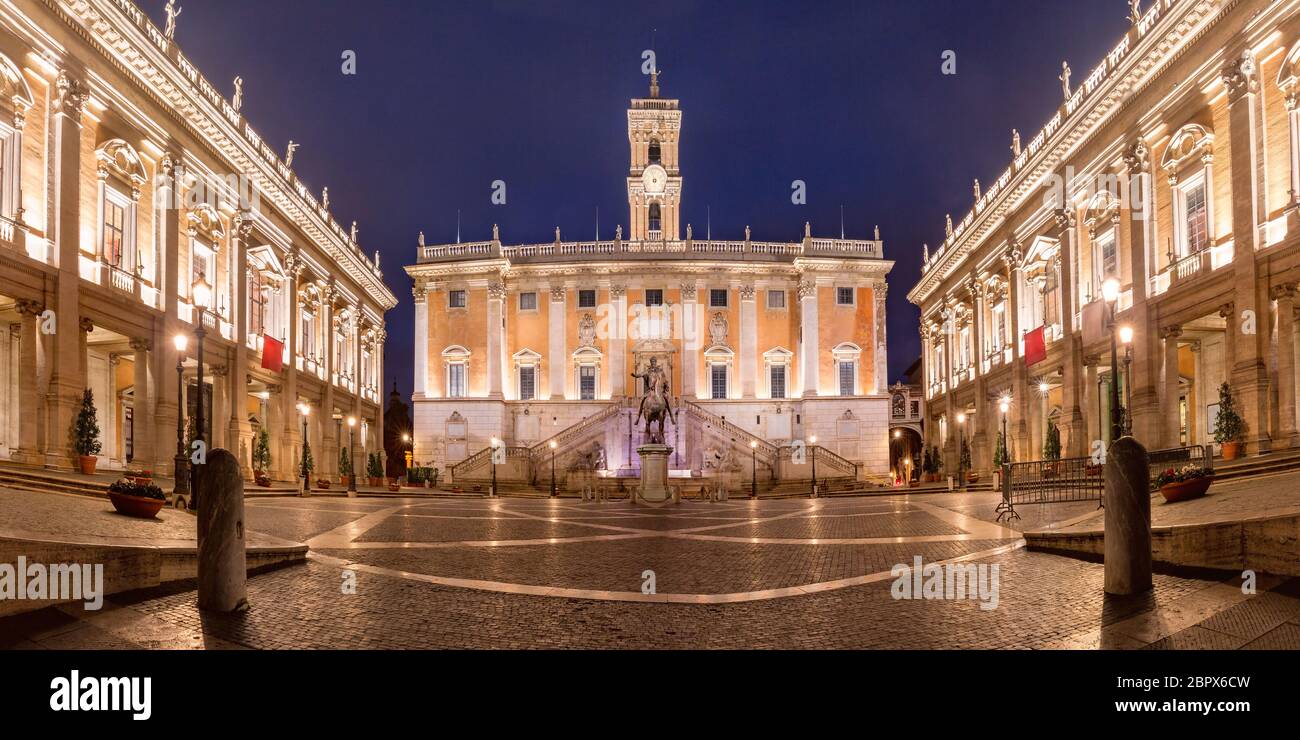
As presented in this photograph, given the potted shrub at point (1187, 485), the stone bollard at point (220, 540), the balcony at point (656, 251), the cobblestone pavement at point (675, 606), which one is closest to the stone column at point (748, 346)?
the balcony at point (656, 251)

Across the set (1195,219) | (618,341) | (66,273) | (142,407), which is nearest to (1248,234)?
(1195,219)

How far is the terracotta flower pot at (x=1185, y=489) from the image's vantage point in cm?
1482

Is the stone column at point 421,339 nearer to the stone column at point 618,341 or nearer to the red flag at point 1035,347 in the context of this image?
the stone column at point 618,341

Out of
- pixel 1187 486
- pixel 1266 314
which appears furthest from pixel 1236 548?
pixel 1266 314

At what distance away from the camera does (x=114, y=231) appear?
26.9 meters

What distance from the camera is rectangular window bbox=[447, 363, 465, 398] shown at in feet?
190

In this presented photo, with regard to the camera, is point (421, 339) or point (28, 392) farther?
point (421, 339)

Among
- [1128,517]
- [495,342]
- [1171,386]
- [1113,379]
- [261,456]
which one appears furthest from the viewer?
[495,342]

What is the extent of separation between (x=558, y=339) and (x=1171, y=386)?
39.6 metres

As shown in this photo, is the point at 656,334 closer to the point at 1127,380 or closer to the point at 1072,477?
the point at 1072,477

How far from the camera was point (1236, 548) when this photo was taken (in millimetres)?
8680

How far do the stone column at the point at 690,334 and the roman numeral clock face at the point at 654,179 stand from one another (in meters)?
14.4

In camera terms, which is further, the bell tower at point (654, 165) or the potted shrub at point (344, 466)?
the bell tower at point (654, 165)

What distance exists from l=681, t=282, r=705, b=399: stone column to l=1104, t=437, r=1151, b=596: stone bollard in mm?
50191
